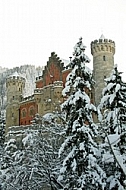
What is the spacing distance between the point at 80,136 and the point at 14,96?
33320mm

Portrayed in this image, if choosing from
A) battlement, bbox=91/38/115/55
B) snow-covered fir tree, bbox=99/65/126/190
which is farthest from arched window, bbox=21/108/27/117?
snow-covered fir tree, bbox=99/65/126/190

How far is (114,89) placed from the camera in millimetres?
15234

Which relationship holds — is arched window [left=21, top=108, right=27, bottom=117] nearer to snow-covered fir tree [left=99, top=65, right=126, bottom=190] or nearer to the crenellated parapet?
the crenellated parapet

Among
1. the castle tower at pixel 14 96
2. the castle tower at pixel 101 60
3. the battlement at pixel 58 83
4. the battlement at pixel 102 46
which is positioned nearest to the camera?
the castle tower at pixel 101 60

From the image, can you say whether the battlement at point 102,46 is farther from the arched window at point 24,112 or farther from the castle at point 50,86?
the arched window at point 24,112

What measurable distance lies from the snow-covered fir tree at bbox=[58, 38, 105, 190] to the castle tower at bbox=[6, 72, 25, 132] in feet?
102

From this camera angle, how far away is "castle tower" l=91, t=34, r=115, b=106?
36125 mm

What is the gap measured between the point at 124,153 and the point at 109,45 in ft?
83.6

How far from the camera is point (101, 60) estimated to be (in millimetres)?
37125

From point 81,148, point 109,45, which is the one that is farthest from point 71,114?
point 109,45

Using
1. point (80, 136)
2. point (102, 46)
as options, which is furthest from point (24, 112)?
point (80, 136)

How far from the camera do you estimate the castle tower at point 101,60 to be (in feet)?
119

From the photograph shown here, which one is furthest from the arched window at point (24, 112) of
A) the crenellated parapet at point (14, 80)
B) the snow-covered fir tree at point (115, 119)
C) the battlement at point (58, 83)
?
the snow-covered fir tree at point (115, 119)

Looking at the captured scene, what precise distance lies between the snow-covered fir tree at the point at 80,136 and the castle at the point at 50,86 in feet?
53.6
